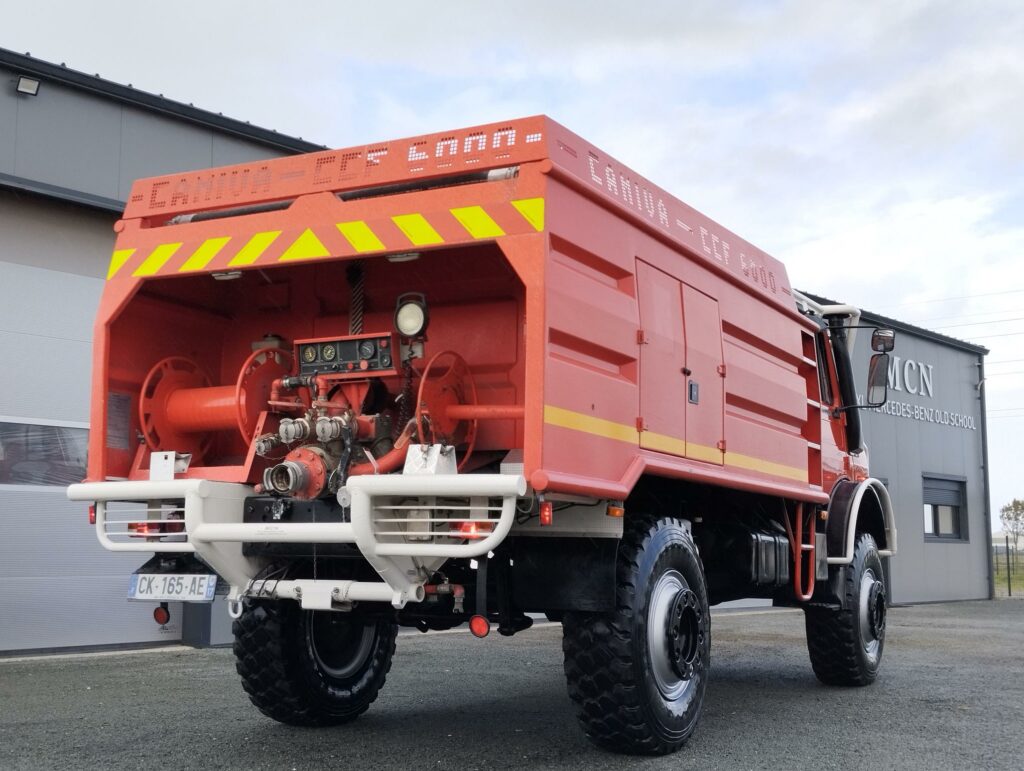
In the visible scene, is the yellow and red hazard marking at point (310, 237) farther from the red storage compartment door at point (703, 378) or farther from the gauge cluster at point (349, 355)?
the red storage compartment door at point (703, 378)

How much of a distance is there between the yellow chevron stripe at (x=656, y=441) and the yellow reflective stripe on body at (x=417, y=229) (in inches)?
37.1

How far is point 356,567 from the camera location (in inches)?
215

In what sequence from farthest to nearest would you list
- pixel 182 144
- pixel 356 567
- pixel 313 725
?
pixel 182 144
pixel 313 725
pixel 356 567

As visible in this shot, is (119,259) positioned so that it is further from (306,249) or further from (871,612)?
(871,612)

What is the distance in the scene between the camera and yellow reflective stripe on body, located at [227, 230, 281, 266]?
5262 mm

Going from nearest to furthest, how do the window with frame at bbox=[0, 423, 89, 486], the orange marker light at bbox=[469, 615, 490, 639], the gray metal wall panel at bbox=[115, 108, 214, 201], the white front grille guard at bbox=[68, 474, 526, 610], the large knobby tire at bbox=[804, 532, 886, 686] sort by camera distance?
the white front grille guard at bbox=[68, 474, 526, 610] → the orange marker light at bbox=[469, 615, 490, 639] → the large knobby tire at bbox=[804, 532, 886, 686] → the window with frame at bbox=[0, 423, 89, 486] → the gray metal wall panel at bbox=[115, 108, 214, 201]

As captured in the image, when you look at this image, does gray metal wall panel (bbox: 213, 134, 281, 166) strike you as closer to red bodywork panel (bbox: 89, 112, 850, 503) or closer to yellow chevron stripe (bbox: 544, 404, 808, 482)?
red bodywork panel (bbox: 89, 112, 850, 503)

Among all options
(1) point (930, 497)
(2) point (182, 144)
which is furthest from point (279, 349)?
(1) point (930, 497)

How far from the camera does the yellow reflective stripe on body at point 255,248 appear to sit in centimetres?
526

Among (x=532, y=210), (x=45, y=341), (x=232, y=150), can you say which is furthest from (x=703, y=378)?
(x=232, y=150)

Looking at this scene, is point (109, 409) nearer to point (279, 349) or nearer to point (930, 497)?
point (279, 349)

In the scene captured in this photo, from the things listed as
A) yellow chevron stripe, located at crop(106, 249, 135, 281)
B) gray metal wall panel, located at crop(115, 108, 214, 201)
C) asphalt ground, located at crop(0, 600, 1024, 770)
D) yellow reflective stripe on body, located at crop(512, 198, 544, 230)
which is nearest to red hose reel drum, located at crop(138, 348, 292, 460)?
yellow chevron stripe, located at crop(106, 249, 135, 281)

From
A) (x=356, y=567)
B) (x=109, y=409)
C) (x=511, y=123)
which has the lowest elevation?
(x=356, y=567)

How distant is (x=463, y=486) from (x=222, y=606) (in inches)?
261
